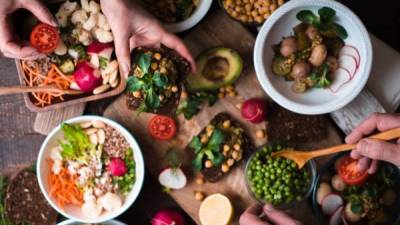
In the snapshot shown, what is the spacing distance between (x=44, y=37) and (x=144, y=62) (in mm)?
383

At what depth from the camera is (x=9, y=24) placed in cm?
240

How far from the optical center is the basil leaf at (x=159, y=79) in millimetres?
2350

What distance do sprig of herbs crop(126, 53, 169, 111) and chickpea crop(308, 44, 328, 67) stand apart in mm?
539

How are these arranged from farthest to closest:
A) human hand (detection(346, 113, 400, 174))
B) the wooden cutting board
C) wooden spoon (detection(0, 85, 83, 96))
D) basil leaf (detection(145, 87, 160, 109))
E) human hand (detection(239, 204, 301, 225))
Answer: the wooden cutting board, wooden spoon (detection(0, 85, 83, 96)), basil leaf (detection(145, 87, 160, 109)), human hand (detection(239, 204, 301, 225)), human hand (detection(346, 113, 400, 174))

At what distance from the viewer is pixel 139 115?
8.58ft

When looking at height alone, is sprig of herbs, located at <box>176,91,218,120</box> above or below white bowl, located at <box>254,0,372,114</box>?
below

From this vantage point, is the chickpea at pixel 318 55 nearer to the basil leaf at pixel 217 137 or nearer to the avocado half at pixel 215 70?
the avocado half at pixel 215 70

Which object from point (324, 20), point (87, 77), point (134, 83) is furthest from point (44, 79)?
point (324, 20)

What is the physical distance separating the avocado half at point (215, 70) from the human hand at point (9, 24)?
1.85 ft

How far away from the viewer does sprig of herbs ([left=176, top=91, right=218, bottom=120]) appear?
2.56m

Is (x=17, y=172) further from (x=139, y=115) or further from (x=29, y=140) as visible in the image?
(x=139, y=115)

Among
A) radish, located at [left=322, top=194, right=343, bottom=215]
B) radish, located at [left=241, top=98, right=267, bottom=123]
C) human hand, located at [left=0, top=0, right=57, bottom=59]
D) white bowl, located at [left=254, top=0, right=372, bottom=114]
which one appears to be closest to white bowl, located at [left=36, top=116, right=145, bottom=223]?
human hand, located at [left=0, top=0, right=57, bottom=59]

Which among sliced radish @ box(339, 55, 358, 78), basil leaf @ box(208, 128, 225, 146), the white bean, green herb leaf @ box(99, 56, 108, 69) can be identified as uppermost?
sliced radish @ box(339, 55, 358, 78)

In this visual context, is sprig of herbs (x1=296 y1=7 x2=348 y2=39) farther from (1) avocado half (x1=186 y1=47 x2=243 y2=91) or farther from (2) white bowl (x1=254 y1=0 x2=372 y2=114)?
(1) avocado half (x1=186 y1=47 x2=243 y2=91)
